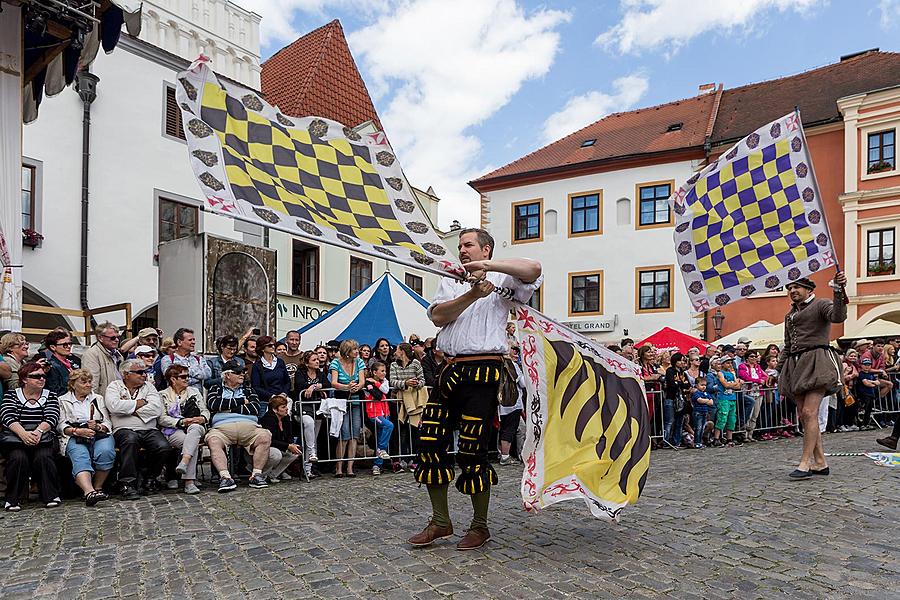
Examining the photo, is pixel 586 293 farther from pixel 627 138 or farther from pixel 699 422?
pixel 699 422

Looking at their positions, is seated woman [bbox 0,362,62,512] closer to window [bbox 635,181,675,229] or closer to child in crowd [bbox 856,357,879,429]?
child in crowd [bbox 856,357,879,429]

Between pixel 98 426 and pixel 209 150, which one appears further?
pixel 98 426

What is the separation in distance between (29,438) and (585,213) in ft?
91.8

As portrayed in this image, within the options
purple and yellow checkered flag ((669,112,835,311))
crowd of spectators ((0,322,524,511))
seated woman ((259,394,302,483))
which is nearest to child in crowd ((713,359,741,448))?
crowd of spectators ((0,322,524,511))

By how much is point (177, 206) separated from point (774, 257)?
1615cm

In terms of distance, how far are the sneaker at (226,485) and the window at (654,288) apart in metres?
25.2

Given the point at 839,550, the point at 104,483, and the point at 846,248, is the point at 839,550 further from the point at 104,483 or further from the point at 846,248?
the point at 846,248

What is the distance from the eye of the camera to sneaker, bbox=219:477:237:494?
7.51 m

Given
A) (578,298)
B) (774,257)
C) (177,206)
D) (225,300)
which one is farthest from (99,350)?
(578,298)

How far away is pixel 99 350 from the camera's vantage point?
334 inches

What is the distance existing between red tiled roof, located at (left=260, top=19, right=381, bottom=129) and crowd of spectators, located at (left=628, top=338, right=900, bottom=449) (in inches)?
670

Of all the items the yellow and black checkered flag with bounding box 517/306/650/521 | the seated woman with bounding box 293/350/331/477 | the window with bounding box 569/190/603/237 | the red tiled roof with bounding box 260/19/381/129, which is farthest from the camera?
the window with bounding box 569/190/603/237

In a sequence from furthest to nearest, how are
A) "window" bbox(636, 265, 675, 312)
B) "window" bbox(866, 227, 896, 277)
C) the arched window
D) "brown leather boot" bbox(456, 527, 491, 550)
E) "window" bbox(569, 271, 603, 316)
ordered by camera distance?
"window" bbox(569, 271, 603, 316), the arched window, "window" bbox(636, 265, 675, 312), "window" bbox(866, 227, 896, 277), "brown leather boot" bbox(456, 527, 491, 550)

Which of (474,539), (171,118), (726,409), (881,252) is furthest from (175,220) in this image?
(881,252)
